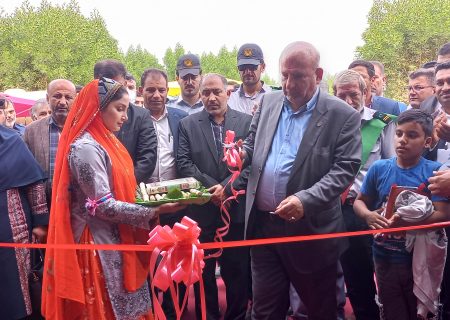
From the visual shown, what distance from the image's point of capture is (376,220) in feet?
10.6

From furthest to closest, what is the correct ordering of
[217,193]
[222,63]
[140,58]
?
[222,63], [140,58], [217,193]

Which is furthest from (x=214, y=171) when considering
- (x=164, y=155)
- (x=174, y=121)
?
(x=174, y=121)

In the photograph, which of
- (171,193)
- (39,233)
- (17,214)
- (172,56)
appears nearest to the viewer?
(171,193)

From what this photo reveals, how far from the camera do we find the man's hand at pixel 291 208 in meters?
2.72

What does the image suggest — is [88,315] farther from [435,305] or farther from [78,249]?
[435,305]

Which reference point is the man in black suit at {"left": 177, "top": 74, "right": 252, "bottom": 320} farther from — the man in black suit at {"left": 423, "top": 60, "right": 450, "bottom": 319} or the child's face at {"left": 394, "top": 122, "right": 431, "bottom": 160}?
the man in black suit at {"left": 423, "top": 60, "right": 450, "bottom": 319}

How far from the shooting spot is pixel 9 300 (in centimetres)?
330

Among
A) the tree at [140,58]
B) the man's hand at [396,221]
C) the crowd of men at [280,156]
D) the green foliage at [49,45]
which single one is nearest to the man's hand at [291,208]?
the crowd of men at [280,156]

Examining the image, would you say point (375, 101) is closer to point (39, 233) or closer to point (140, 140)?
point (140, 140)

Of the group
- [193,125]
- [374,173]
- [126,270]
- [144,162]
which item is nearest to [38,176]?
[144,162]

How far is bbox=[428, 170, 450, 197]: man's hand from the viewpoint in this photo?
9.75 feet

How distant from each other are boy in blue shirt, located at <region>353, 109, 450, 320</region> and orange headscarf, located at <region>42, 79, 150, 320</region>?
156cm

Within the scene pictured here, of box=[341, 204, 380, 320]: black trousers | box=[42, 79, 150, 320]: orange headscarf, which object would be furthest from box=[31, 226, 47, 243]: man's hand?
box=[341, 204, 380, 320]: black trousers

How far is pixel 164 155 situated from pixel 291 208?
1.88 meters
